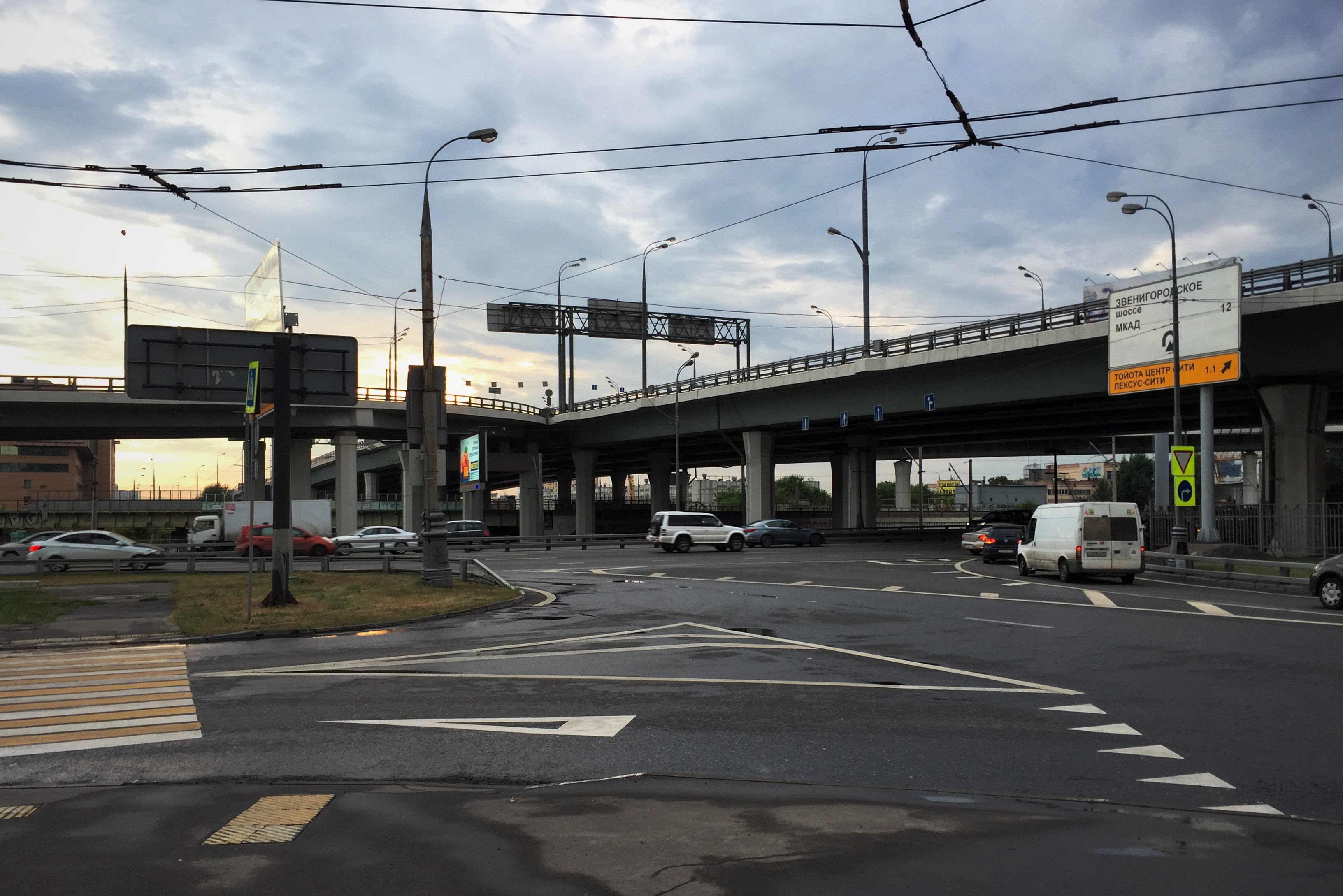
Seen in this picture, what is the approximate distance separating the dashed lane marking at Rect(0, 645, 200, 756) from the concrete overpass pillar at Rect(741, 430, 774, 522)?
46667 millimetres

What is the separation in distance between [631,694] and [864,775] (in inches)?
146

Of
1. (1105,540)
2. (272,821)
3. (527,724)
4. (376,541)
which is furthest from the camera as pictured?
(376,541)

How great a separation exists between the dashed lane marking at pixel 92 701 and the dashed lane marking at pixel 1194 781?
7662 mm

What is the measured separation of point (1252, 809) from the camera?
613 centimetres

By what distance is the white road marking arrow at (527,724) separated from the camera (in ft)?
27.4

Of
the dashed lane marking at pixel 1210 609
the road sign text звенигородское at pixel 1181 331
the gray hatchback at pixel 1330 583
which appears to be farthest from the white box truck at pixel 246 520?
the gray hatchback at pixel 1330 583

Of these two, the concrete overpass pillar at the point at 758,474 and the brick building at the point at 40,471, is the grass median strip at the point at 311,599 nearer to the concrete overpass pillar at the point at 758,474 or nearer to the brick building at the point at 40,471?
the concrete overpass pillar at the point at 758,474

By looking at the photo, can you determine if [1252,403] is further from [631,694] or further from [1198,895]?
[1198,895]

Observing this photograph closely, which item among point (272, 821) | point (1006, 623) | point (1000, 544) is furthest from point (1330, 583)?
point (272, 821)

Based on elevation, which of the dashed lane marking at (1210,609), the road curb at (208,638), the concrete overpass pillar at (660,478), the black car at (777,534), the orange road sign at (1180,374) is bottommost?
the black car at (777,534)

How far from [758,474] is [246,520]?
28.8 meters

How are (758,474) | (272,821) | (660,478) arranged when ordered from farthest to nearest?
(660,478) → (758,474) → (272,821)

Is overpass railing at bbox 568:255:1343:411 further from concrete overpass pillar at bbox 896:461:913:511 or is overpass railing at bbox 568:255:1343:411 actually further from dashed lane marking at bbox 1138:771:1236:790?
concrete overpass pillar at bbox 896:461:913:511

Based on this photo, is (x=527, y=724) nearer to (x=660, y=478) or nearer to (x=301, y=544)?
(x=301, y=544)
